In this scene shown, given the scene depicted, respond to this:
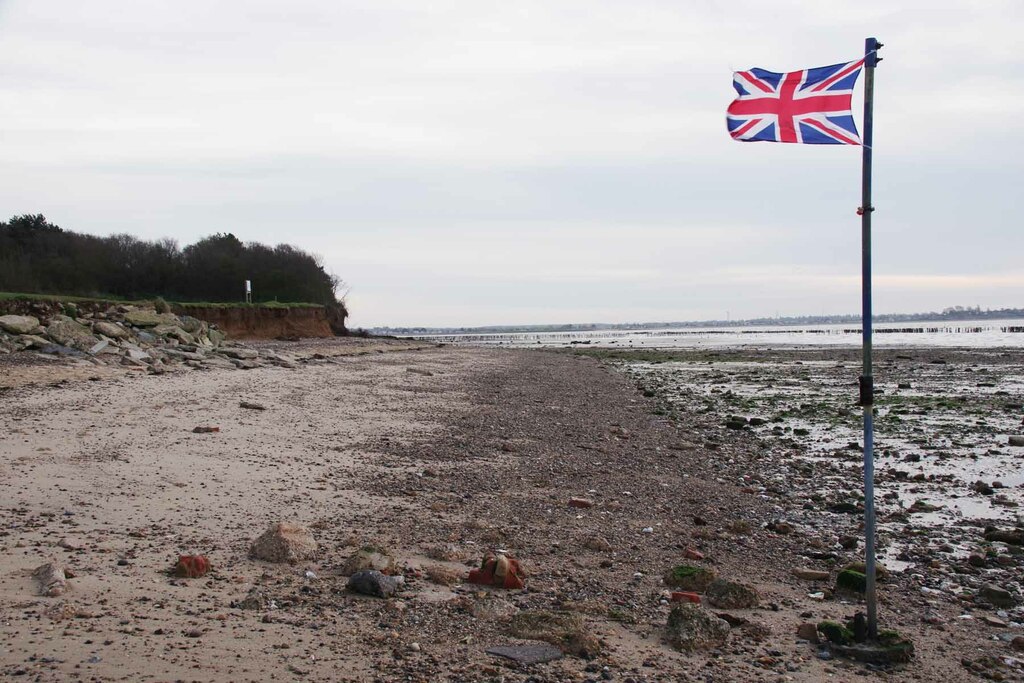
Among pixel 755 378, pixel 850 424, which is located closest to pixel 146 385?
pixel 850 424

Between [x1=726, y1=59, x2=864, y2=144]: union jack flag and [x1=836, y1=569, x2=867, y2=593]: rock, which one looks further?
[x1=836, y1=569, x2=867, y2=593]: rock

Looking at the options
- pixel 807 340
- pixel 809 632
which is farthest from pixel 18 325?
pixel 807 340

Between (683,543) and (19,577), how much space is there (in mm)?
5423

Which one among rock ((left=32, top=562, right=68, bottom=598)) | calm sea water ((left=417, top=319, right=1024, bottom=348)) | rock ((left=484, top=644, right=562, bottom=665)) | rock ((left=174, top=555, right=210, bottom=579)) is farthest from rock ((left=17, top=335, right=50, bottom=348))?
calm sea water ((left=417, top=319, right=1024, bottom=348))

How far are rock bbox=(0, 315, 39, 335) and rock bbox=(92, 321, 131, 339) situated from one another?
217 centimetres

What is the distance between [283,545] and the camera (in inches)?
253

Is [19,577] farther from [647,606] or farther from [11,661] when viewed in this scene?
[647,606]

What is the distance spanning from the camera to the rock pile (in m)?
21.0

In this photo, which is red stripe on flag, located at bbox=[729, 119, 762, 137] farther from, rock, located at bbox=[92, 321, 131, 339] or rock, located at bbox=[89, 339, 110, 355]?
rock, located at bbox=[92, 321, 131, 339]

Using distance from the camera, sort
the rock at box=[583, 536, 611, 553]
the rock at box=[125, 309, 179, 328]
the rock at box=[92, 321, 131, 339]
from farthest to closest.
A: the rock at box=[125, 309, 179, 328] < the rock at box=[92, 321, 131, 339] < the rock at box=[583, 536, 611, 553]

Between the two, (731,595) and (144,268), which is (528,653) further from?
(144,268)

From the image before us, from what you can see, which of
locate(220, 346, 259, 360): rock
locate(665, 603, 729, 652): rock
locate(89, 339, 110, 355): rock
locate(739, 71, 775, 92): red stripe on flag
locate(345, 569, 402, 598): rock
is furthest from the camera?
locate(220, 346, 259, 360): rock

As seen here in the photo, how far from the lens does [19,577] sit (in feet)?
18.3

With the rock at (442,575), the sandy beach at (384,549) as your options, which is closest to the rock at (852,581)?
the sandy beach at (384,549)
